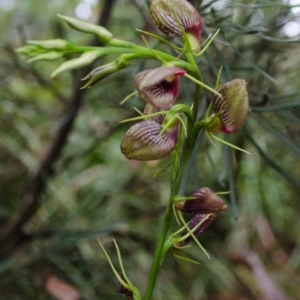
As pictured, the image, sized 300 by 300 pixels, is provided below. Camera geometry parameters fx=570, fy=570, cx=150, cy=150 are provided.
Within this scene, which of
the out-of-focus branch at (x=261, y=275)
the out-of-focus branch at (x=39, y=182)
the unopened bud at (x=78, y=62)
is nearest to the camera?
the unopened bud at (x=78, y=62)

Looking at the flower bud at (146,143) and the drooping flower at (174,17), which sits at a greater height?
the drooping flower at (174,17)

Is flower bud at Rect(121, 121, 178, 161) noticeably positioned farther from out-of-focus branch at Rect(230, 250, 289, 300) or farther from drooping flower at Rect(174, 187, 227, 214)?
out-of-focus branch at Rect(230, 250, 289, 300)

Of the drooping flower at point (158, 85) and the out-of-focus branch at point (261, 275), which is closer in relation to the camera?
the drooping flower at point (158, 85)

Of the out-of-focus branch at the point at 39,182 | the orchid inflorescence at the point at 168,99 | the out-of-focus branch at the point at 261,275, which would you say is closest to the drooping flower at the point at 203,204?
the orchid inflorescence at the point at 168,99

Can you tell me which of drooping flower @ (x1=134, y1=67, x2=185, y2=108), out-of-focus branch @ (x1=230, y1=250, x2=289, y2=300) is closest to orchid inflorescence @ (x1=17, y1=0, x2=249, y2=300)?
drooping flower @ (x1=134, y1=67, x2=185, y2=108)

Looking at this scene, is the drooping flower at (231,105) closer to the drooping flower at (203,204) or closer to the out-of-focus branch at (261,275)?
the drooping flower at (203,204)

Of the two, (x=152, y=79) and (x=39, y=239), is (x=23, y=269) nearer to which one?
(x=39, y=239)

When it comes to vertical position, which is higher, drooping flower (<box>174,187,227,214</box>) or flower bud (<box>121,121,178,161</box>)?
flower bud (<box>121,121,178,161</box>)

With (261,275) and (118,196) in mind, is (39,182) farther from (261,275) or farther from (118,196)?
(261,275)

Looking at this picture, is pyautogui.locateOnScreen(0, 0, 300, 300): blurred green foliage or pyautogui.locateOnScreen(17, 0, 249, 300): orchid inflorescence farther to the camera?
pyautogui.locateOnScreen(0, 0, 300, 300): blurred green foliage
